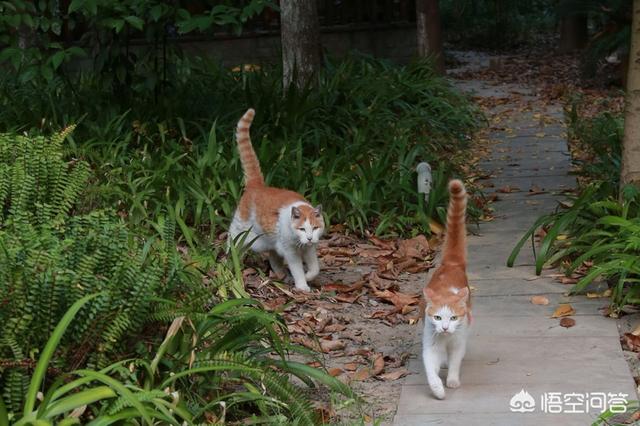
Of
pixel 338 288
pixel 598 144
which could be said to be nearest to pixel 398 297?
pixel 338 288

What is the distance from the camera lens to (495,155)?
11.8m

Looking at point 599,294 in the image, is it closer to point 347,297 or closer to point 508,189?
point 347,297

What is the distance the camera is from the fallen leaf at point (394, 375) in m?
5.84

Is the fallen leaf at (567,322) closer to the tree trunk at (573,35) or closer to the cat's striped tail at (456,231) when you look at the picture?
the cat's striped tail at (456,231)

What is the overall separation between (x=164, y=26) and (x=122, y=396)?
6.33 metres

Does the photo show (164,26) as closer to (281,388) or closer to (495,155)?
(495,155)

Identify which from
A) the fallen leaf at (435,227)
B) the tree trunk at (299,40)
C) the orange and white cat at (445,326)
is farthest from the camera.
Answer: the tree trunk at (299,40)

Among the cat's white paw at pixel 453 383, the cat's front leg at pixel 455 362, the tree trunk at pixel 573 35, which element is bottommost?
the tree trunk at pixel 573 35

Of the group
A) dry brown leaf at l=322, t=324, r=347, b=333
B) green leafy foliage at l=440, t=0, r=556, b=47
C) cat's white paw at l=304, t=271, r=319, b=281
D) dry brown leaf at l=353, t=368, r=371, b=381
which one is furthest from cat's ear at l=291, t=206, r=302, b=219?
green leafy foliage at l=440, t=0, r=556, b=47

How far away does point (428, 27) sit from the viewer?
647 inches

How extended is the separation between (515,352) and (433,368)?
75 centimetres

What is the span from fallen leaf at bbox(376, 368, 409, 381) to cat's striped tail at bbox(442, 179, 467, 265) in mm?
691

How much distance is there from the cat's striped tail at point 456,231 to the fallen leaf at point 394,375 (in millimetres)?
691

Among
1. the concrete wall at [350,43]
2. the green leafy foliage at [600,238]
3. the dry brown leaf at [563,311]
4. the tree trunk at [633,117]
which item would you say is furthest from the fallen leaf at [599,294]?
the concrete wall at [350,43]
